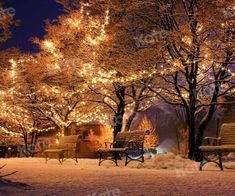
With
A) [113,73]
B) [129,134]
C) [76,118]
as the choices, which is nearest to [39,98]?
[76,118]

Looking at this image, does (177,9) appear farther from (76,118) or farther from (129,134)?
(76,118)

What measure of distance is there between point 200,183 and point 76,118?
59.4ft

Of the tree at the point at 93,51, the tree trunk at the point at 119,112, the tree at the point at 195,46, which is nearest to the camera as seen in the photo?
the tree at the point at 195,46

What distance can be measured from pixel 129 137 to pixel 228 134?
369cm

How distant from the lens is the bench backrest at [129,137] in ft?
39.8

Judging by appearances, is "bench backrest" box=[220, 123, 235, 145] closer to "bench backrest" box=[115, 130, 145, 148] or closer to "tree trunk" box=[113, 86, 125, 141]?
"bench backrest" box=[115, 130, 145, 148]

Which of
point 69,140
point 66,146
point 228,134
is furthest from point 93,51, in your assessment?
point 228,134

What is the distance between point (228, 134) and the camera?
32.7 ft

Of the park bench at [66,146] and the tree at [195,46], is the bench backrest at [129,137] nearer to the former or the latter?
the park bench at [66,146]

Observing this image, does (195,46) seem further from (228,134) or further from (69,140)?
(69,140)

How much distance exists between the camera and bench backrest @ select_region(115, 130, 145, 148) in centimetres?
1214

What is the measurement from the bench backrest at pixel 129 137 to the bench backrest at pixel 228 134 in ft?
9.08

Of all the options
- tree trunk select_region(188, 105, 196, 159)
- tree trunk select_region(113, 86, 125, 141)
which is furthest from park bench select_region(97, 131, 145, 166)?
tree trunk select_region(113, 86, 125, 141)

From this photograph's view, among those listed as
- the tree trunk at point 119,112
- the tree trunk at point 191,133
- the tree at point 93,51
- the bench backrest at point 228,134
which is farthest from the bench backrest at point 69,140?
the bench backrest at point 228,134
